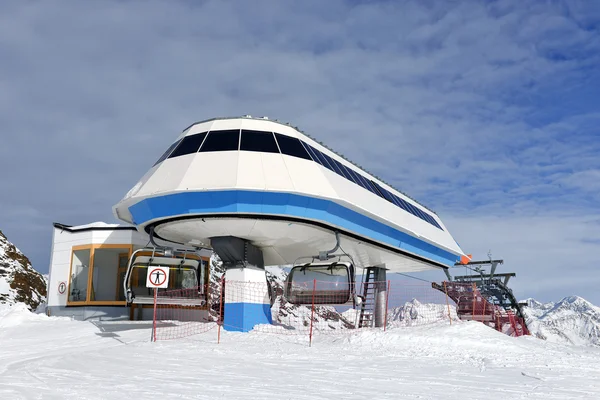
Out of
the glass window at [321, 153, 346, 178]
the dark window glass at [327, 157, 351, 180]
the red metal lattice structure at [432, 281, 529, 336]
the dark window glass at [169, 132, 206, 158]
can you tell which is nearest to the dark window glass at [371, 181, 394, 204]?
the dark window glass at [327, 157, 351, 180]

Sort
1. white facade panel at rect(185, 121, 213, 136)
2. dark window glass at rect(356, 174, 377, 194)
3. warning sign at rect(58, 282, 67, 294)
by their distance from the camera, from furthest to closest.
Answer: warning sign at rect(58, 282, 67, 294)
dark window glass at rect(356, 174, 377, 194)
white facade panel at rect(185, 121, 213, 136)

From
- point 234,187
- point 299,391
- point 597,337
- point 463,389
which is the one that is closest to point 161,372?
point 299,391

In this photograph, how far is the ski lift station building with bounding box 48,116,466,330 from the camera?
1766 centimetres

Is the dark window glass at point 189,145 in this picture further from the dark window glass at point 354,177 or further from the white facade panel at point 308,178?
the dark window glass at point 354,177

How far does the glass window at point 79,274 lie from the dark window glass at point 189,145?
9.24m

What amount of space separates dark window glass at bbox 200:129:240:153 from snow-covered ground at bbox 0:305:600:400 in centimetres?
648

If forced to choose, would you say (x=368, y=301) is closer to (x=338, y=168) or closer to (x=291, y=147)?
(x=338, y=168)

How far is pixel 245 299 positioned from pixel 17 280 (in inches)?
1244

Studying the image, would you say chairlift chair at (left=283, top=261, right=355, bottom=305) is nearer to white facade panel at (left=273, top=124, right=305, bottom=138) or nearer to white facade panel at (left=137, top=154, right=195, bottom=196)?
white facade panel at (left=273, top=124, right=305, bottom=138)

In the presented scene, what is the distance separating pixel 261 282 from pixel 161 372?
1107 centimetres

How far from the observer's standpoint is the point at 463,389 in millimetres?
8258

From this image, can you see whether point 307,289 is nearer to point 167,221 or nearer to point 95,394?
point 167,221

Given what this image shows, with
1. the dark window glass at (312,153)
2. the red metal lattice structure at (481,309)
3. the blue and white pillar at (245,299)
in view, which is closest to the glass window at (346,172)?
the dark window glass at (312,153)

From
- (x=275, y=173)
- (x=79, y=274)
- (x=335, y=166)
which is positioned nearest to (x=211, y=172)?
(x=275, y=173)
